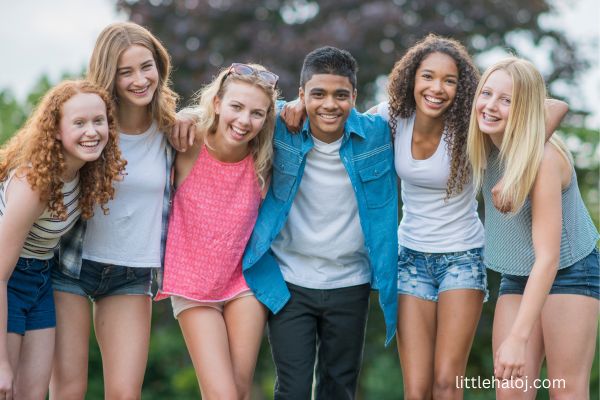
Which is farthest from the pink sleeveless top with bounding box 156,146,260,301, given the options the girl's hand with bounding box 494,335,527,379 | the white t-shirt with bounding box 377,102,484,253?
the girl's hand with bounding box 494,335,527,379

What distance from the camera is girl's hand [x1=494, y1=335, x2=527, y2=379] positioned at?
3.97 metres

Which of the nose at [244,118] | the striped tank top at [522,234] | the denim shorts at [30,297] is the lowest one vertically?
the denim shorts at [30,297]

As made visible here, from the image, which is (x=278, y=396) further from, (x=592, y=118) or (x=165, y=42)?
(x=592, y=118)

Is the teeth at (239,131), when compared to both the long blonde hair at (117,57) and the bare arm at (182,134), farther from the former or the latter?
the long blonde hair at (117,57)

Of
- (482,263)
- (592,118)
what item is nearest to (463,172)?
(482,263)

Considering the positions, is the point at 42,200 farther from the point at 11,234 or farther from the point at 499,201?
the point at 499,201

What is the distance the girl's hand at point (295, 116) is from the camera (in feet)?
15.7

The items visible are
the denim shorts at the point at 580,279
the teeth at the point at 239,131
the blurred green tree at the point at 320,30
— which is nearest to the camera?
the denim shorts at the point at 580,279

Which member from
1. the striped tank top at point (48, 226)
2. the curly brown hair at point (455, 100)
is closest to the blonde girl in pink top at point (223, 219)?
the striped tank top at point (48, 226)

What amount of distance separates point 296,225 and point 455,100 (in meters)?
1.11

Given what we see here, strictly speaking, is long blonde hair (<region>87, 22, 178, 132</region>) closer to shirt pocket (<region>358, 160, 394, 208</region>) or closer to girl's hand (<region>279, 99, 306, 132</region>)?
girl's hand (<region>279, 99, 306, 132</region>)

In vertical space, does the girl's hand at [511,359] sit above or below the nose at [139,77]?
below

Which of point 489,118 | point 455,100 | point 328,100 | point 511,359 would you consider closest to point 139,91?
point 328,100

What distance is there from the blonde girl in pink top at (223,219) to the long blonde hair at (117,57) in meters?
0.22
